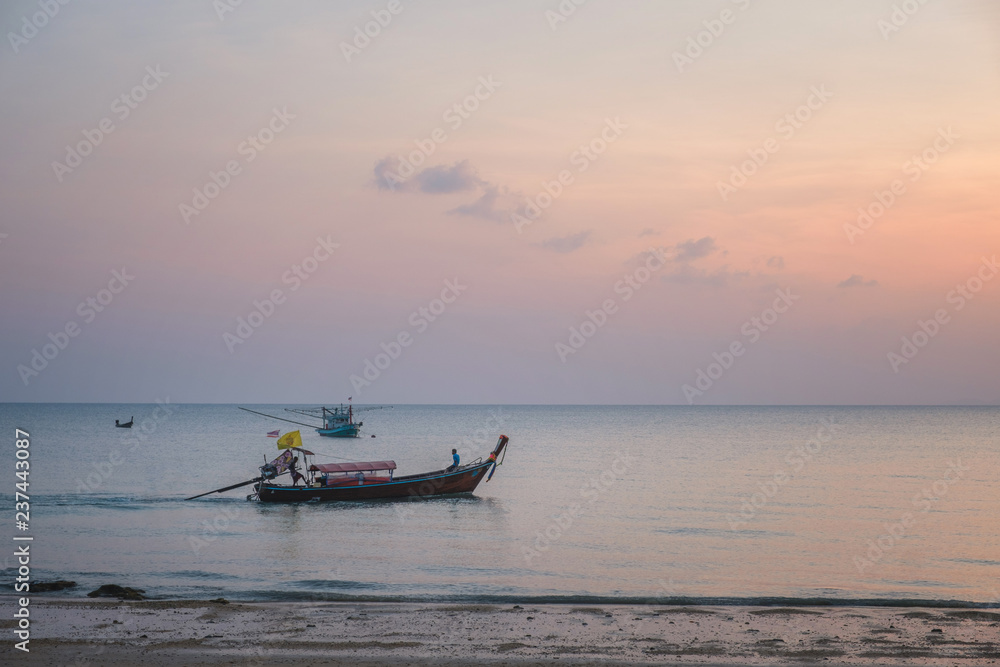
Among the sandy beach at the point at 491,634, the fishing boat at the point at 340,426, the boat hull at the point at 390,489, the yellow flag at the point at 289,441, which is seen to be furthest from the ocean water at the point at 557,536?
the fishing boat at the point at 340,426

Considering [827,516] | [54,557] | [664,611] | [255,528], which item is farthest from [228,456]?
[664,611]

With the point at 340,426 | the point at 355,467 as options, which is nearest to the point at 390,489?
the point at 355,467

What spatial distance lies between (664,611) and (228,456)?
53.2 m

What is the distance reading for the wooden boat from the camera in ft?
107

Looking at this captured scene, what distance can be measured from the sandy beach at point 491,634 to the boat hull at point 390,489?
54.4 ft

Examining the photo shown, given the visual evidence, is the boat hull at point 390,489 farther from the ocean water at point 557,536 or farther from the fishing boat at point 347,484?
the ocean water at point 557,536

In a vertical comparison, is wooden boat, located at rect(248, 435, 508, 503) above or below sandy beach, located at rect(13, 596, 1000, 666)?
above

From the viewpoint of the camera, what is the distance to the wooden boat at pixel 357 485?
107 ft

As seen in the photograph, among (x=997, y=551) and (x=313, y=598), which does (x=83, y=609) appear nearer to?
(x=313, y=598)

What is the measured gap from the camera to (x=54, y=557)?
21.7 m

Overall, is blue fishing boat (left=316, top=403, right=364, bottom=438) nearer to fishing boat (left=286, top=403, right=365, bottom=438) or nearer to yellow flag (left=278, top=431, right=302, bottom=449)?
fishing boat (left=286, top=403, right=365, bottom=438)

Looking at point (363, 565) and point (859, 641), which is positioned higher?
point (363, 565)

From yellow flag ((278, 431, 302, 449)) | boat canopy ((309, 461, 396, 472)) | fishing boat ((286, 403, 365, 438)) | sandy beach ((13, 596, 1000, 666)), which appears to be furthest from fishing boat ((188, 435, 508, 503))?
fishing boat ((286, 403, 365, 438))

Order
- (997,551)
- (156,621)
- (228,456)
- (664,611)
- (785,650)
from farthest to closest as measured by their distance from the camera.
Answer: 1. (228,456)
2. (997,551)
3. (664,611)
4. (156,621)
5. (785,650)
